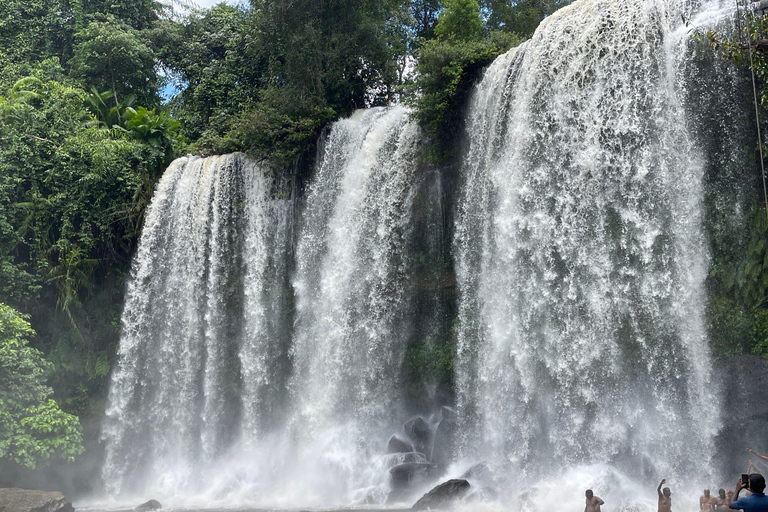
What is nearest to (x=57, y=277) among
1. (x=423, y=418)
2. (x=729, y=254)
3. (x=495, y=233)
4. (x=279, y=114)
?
(x=279, y=114)

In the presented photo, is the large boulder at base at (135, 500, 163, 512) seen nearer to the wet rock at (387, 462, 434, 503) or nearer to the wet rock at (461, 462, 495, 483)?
the wet rock at (387, 462, 434, 503)

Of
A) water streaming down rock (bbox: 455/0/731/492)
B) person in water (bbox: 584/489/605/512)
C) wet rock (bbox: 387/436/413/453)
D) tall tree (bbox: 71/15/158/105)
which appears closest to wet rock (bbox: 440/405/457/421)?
water streaming down rock (bbox: 455/0/731/492)

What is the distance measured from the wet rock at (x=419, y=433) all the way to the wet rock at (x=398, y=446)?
5.0 inches

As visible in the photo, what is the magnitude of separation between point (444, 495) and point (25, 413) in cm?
898

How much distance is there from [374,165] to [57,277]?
8632 mm

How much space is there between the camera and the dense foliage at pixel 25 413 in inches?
552

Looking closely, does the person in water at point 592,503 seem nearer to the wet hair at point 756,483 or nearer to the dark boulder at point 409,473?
the wet hair at point 756,483

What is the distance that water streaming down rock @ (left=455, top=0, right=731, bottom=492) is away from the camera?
11.4m

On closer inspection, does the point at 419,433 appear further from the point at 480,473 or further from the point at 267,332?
the point at 267,332

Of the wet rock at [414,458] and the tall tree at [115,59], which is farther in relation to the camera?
the tall tree at [115,59]

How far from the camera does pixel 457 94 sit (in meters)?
14.7

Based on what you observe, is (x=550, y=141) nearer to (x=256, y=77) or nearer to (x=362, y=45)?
(x=362, y=45)

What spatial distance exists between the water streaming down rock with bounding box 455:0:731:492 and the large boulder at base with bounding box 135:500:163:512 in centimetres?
629

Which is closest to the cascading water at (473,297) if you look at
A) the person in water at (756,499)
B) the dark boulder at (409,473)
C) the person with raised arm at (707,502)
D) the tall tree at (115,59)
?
the dark boulder at (409,473)
